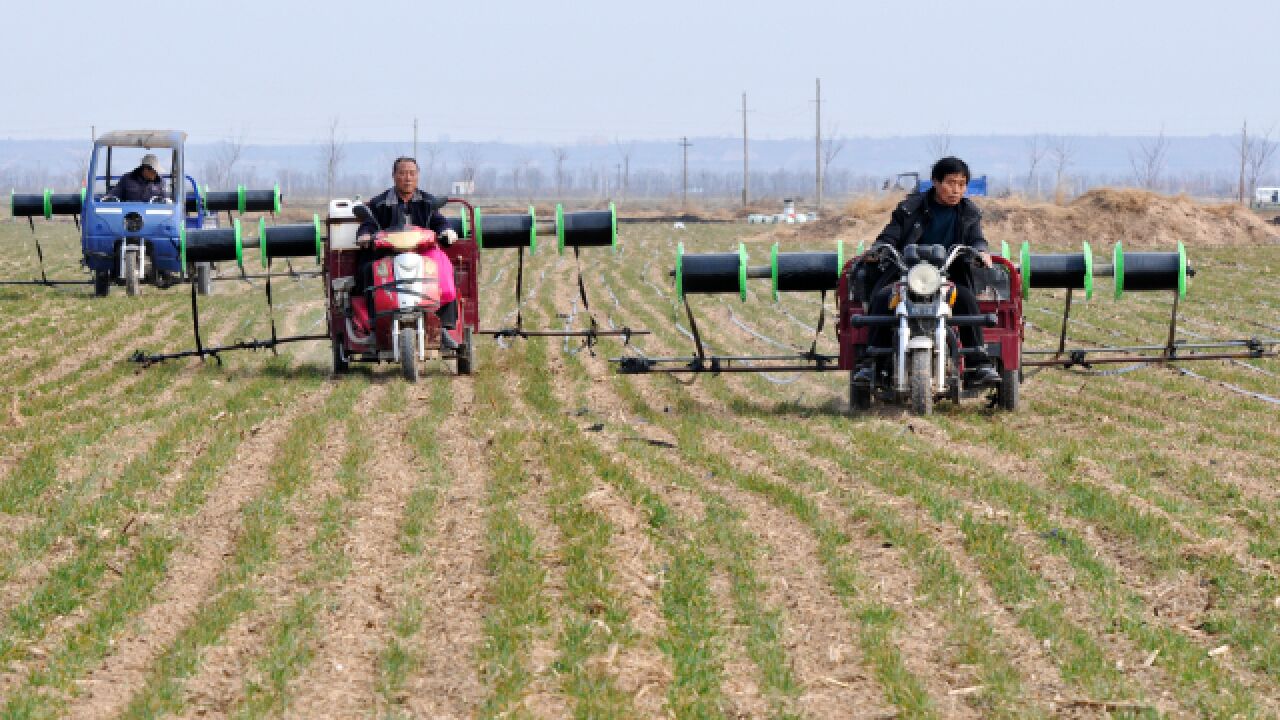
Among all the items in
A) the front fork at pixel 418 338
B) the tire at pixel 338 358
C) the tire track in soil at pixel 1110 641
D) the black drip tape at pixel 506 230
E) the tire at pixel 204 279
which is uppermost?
the black drip tape at pixel 506 230

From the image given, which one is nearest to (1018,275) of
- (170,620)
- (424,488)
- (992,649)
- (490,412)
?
(490,412)

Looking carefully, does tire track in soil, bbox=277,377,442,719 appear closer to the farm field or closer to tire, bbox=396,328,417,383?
the farm field

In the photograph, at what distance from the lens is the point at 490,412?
40.5ft

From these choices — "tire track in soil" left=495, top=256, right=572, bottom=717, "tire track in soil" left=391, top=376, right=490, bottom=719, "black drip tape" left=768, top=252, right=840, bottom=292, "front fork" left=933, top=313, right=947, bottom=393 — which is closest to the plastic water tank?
"tire track in soil" left=495, top=256, right=572, bottom=717

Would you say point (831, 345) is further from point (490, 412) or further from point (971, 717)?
point (971, 717)

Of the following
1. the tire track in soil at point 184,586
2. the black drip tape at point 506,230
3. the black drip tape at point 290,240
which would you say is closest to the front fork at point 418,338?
Answer: the black drip tape at point 506,230

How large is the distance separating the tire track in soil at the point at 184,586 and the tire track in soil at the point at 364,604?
0.53 m

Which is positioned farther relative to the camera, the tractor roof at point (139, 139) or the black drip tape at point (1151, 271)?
the tractor roof at point (139, 139)

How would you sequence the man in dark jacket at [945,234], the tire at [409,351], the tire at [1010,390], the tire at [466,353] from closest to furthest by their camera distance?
the man in dark jacket at [945,234] < the tire at [1010,390] < the tire at [409,351] < the tire at [466,353]

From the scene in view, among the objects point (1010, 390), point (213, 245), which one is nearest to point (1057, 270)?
point (1010, 390)

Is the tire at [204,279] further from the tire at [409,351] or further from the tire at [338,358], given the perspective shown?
the tire at [409,351]

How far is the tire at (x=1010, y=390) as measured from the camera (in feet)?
39.7

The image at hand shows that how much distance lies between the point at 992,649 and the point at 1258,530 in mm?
2548

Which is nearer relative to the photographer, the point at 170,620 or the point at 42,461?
the point at 170,620
